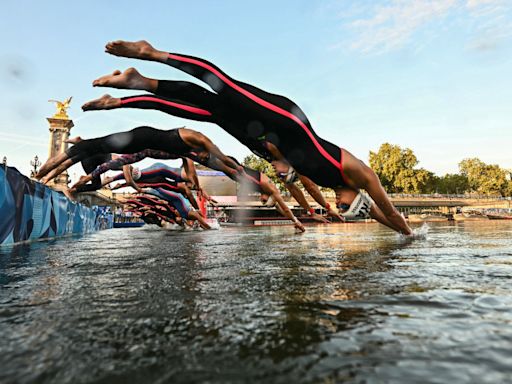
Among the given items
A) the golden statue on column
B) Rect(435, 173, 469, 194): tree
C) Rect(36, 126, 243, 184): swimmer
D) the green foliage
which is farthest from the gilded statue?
Rect(435, 173, 469, 194): tree

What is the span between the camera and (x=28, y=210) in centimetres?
808

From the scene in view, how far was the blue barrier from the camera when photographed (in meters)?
6.69

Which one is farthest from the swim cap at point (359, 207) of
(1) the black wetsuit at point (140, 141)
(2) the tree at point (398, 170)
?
(2) the tree at point (398, 170)

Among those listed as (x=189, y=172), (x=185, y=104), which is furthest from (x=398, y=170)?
(x=185, y=104)

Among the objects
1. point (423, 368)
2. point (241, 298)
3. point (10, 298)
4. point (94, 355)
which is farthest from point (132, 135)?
point (423, 368)

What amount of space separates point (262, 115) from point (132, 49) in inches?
70.9

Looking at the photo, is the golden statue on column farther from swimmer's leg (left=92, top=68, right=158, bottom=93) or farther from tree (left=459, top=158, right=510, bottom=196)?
tree (left=459, top=158, right=510, bottom=196)

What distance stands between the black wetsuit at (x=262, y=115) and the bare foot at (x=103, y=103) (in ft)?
3.91

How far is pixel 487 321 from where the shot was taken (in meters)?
1.54

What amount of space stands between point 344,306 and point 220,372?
0.93 metres

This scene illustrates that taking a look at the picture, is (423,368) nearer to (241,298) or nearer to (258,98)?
(241,298)

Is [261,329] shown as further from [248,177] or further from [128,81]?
[248,177]

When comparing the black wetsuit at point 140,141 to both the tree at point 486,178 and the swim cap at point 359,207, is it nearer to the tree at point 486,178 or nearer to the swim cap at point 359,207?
the swim cap at point 359,207

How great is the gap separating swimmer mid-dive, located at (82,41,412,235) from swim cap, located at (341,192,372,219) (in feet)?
0.04
